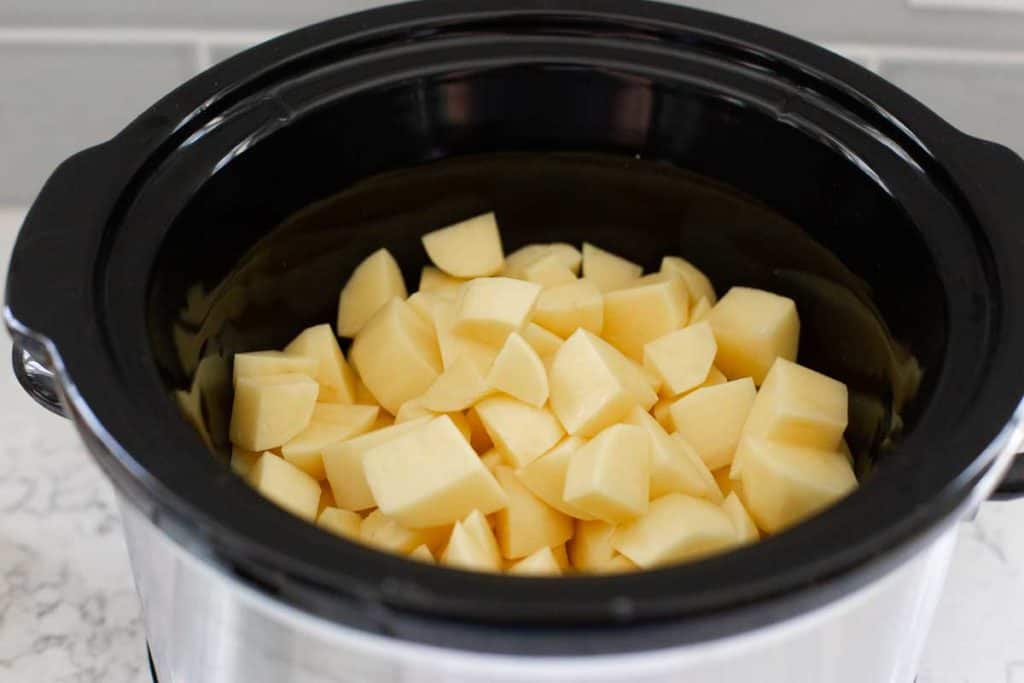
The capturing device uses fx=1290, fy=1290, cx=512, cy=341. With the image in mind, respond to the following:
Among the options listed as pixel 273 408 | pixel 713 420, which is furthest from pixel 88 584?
pixel 713 420

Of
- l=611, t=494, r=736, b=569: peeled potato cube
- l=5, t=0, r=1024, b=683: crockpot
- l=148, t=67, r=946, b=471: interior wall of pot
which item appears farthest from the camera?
l=148, t=67, r=946, b=471: interior wall of pot

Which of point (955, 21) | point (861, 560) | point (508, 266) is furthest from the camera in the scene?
point (955, 21)

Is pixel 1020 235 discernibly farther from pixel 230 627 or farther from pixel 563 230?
pixel 230 627

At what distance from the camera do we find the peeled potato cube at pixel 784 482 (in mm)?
728

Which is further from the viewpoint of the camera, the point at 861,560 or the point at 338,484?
the point at 338,484

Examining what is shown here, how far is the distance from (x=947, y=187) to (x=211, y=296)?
1.45 feet

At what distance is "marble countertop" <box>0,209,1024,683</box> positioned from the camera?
899mm

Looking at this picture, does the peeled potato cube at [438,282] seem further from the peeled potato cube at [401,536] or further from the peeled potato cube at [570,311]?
the peeled potato cube at [401,536]

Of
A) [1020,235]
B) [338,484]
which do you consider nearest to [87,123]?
[338,484]

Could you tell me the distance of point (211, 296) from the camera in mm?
791

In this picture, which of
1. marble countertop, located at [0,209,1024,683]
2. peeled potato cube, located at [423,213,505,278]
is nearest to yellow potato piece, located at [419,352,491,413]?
peeled potato cube, located at [423,213,505,278]

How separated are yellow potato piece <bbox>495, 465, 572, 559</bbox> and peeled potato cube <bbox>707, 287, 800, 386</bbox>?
7.0 inches

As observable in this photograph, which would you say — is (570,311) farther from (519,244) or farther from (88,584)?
(88,584)

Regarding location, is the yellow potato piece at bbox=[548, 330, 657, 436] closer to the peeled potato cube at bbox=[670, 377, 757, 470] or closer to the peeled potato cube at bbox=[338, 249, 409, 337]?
the peeled potato cube at bbox=[670, 377, 757, 470]
